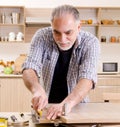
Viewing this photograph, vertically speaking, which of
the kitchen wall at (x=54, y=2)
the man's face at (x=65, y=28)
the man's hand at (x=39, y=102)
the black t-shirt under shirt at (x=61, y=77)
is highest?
the kitchen wall at (x=54, y=2)

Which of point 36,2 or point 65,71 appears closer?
point 65,71

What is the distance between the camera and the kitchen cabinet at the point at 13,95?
4469 mm

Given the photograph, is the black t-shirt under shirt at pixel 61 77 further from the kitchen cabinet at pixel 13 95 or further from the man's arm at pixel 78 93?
the kitchen cabinet at pixel 13 95

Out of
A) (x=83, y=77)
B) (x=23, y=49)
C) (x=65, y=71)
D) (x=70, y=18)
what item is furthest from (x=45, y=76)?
(x=23, y=49)

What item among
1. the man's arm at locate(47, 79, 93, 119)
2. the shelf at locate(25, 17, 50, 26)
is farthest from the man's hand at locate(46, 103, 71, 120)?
the shelf at locate(25, 17, 50, 26)

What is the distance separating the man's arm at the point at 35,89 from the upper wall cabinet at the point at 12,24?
3.00 meters

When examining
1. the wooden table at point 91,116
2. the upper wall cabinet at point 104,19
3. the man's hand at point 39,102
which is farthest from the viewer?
the upper wall cabinet at point 104,19

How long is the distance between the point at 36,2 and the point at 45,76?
126 inches

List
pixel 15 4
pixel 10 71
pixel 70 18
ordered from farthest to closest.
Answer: pixel 15 4
pixel 10 71
pixel 70 18

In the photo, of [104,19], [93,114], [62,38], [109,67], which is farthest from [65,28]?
[104,19]

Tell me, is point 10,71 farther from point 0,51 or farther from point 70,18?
point 70,18

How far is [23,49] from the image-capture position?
5059 mm

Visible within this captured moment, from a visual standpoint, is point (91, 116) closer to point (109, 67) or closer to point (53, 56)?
point (53, 56)

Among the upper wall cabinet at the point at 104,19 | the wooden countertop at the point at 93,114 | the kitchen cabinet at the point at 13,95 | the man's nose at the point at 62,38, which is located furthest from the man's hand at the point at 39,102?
the upper wall cabinet at the point at 104,19
